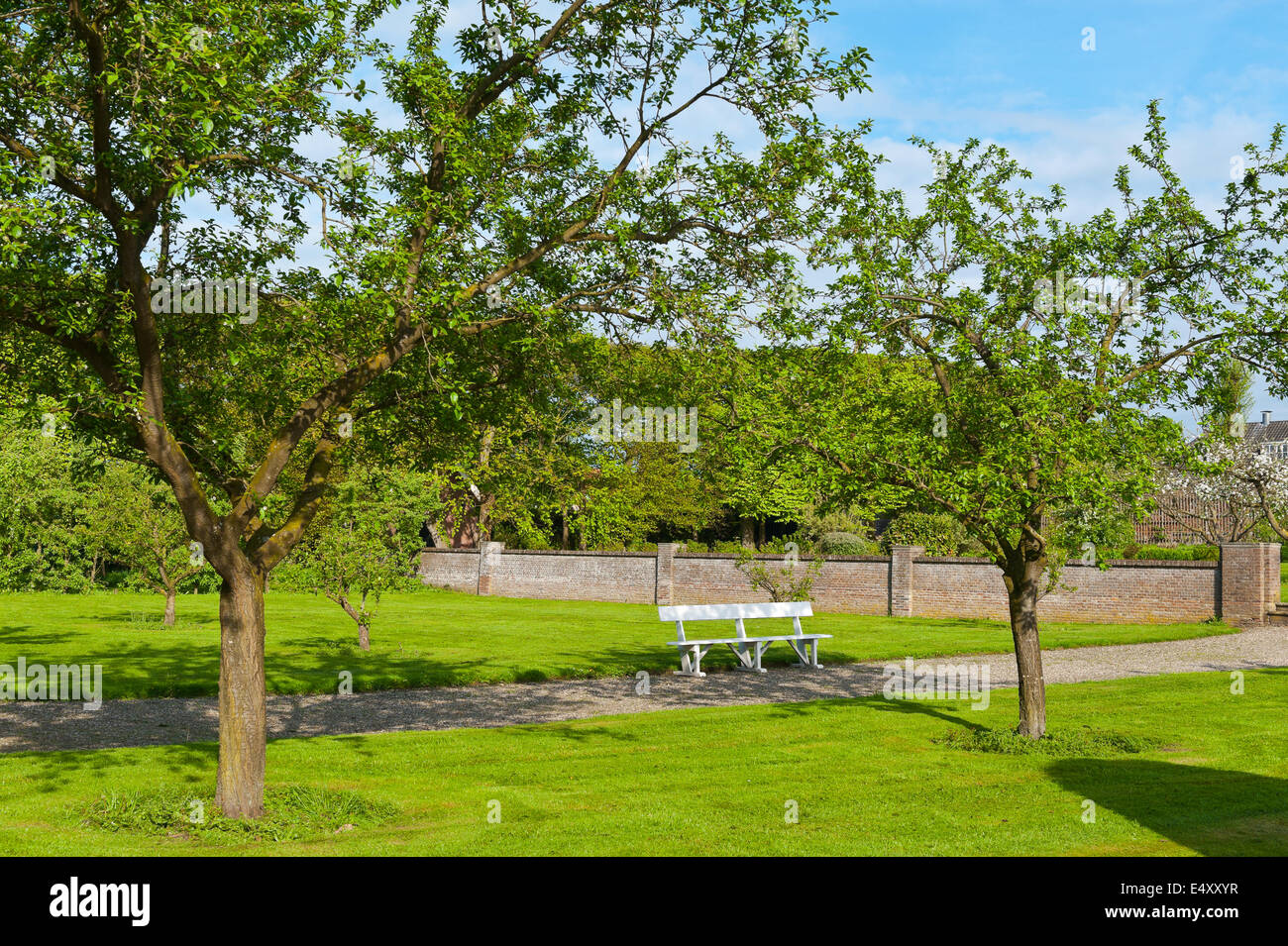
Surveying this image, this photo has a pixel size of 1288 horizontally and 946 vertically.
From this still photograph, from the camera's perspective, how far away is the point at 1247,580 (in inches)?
1001

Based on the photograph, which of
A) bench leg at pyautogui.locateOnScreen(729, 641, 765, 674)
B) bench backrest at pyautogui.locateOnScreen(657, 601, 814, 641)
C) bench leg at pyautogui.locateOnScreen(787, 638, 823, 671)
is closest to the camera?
bench leg at pyautogui.locateOnScreen(729, 641, 765, 674)

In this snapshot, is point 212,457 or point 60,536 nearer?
point 212,457

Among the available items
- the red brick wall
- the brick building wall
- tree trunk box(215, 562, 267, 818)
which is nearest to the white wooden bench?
Answer: the brick building wall

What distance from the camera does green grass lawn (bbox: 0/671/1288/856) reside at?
302 inches

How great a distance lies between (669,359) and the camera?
925 cm

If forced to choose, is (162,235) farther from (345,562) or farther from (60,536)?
(60,536)

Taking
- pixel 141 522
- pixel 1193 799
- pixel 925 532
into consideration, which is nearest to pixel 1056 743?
pixel 1193 799

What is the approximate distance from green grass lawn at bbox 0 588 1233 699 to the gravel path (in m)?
0.90

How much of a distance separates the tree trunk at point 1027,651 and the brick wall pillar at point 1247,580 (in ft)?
54.3

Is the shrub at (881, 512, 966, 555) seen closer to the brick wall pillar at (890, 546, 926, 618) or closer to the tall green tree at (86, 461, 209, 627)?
the brick wall pillar at (890, 546, 926, 618)

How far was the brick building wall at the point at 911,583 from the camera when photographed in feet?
84.6

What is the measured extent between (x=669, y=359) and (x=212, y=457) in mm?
4018

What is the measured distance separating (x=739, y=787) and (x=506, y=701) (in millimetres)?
6259
